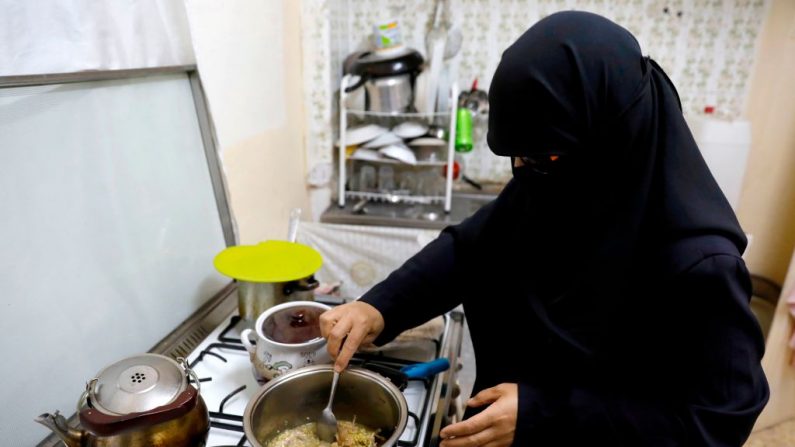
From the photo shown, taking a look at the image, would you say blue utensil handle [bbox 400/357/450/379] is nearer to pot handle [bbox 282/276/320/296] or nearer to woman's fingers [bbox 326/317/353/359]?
woman's fingers [bbox 326/317/353/359]

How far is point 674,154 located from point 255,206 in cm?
116

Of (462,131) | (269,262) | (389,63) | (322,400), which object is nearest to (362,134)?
(389,63)

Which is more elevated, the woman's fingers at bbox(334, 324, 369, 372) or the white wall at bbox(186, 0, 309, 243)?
the white wall at bbox(186, 0, 309, 243)

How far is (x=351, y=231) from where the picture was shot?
1922mm

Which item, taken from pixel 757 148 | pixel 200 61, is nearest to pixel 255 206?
pixel 200 61

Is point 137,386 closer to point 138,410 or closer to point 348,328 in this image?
point 138,410

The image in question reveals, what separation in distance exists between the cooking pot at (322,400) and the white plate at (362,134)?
1325 mm

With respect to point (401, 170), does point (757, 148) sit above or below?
above

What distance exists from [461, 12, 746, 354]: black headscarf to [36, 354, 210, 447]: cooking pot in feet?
1.82

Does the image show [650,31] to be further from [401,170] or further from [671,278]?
[671,278]

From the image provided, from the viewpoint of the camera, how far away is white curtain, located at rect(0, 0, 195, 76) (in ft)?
2.38

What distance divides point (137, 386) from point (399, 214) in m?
1.43

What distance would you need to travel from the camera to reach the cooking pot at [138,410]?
0.63m

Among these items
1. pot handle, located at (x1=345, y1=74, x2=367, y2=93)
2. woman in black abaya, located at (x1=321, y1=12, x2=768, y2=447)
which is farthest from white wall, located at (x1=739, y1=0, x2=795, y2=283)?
woman in black abaya, located at (x1=321, y1=12, x2=768, y2=447)
